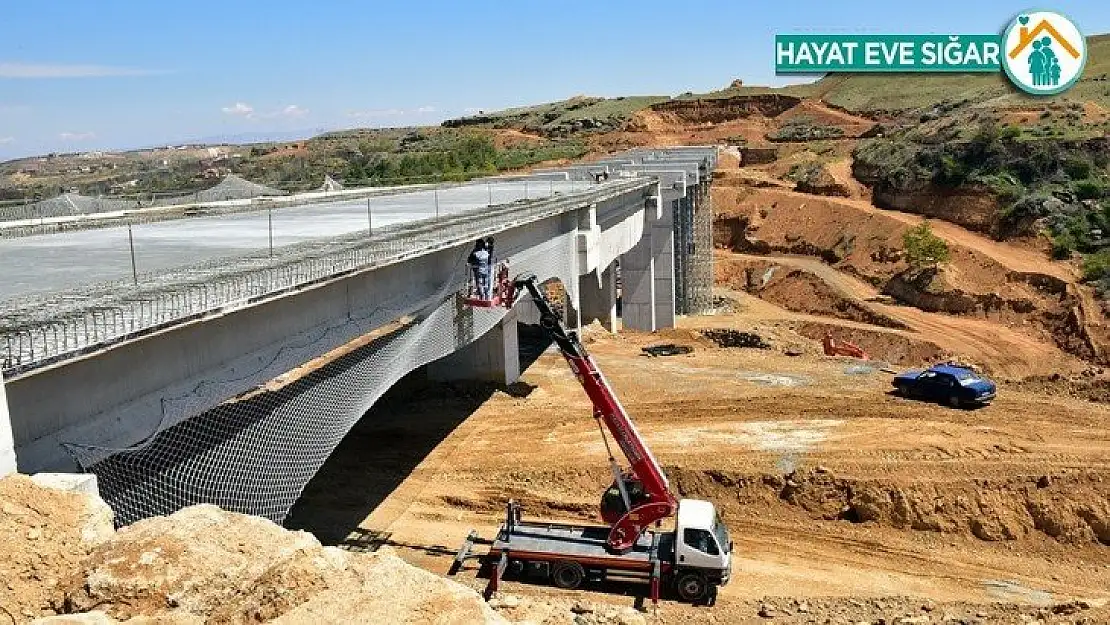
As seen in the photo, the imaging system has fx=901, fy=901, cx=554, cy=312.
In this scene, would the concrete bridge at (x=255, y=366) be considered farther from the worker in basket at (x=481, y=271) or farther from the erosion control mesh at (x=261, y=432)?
the worker in basket at (x=481, y=271)

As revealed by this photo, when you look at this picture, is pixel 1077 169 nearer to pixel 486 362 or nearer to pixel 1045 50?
pixel 1045 50

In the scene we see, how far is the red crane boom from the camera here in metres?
14.9

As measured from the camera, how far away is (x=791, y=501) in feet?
63.0

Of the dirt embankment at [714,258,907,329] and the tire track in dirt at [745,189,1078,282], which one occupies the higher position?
the tire track in dirt at [745,189,1078,282]

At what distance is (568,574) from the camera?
15078 mm

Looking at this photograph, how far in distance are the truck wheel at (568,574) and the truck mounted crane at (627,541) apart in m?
0.02

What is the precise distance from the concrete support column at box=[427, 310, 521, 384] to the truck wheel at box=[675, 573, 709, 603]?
12354mm

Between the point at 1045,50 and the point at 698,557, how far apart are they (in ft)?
152

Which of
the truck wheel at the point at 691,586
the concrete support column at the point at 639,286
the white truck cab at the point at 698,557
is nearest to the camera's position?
the white truck cab at the point at 698,557

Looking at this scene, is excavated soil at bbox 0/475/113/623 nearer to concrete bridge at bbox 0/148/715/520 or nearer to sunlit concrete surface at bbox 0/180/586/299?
concrete bridge at bbox 0/148/715/520

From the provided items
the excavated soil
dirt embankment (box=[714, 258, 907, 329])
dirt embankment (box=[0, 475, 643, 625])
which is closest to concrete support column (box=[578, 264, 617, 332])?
dirt embankment (box=[714, 258, 907, 329])

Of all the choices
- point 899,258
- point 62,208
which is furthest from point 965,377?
point 899,258

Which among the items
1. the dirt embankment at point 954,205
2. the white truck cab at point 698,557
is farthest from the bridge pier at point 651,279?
the white truck cab at point 698,557

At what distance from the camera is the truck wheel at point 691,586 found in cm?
1473
